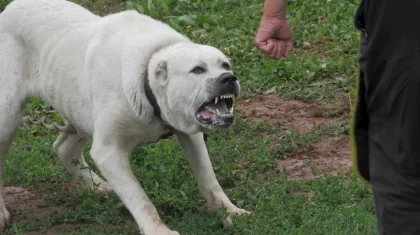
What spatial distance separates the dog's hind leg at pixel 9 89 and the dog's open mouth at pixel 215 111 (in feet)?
4.90

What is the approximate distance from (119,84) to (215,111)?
0.63 metres

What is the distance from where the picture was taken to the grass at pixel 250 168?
5.27m

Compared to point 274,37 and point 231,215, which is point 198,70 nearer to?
point 231,215

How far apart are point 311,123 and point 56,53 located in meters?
2.34

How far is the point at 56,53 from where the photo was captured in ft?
18.6

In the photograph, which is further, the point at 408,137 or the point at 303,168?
the point at 303,168

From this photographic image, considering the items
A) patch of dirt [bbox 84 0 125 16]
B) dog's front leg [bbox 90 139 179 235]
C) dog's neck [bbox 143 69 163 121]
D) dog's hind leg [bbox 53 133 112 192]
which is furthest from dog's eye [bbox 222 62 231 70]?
patch of dirt [bbox 84 0 125 16]

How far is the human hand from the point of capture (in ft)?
11.4

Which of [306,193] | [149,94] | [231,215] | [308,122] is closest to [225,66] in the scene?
[149,94]

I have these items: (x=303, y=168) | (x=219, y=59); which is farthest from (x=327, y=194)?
(x=219, y=59)

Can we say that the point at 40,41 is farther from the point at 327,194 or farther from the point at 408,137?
the point at 408,137

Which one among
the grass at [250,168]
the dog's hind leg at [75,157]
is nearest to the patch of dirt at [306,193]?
the grass at [250,168]

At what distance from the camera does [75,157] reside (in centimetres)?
642

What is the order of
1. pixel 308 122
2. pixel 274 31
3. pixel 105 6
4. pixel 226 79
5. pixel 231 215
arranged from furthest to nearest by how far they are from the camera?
pixel 105 6 → pixel 308 122 → pixel 231 215 → pixel 226 79 → pixel 274 31
